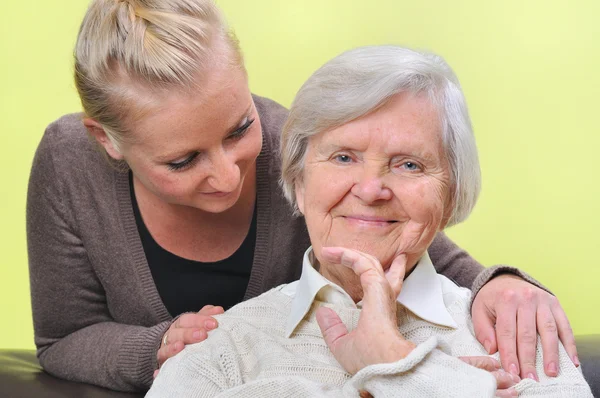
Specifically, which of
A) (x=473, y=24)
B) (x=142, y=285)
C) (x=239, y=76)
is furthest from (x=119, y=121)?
(x=473, y=24)

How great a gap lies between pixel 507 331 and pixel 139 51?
0.93 meters

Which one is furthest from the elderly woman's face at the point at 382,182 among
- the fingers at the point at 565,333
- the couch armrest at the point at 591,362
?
the couch armrest at the point at 591,362

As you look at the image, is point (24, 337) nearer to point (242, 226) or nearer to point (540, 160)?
point (242, 226)

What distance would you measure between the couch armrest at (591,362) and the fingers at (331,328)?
2.15 ft

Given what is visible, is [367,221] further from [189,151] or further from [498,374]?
[189,151]

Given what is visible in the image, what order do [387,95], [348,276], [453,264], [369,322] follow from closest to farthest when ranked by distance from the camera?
[369,322]
[387,95]
[348,276]
[453,264]

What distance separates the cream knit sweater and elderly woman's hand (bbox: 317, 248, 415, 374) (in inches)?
1.4

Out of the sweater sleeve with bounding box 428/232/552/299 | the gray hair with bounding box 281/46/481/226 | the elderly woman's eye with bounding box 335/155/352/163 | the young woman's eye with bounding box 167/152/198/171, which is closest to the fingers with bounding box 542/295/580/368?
the gray hair with bounding box 281/46/481/226

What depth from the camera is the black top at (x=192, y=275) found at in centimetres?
241

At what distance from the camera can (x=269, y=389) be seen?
171 cm

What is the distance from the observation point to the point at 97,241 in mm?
2385

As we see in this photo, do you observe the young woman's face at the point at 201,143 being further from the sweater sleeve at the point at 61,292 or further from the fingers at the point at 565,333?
the fingers at the point at 565,333

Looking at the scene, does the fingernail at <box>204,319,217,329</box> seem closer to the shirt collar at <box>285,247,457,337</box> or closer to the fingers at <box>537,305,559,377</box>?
the shirt collar at <box>285,247,457,337</box>

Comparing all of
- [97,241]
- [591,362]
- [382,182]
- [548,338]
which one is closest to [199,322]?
[382,182]
